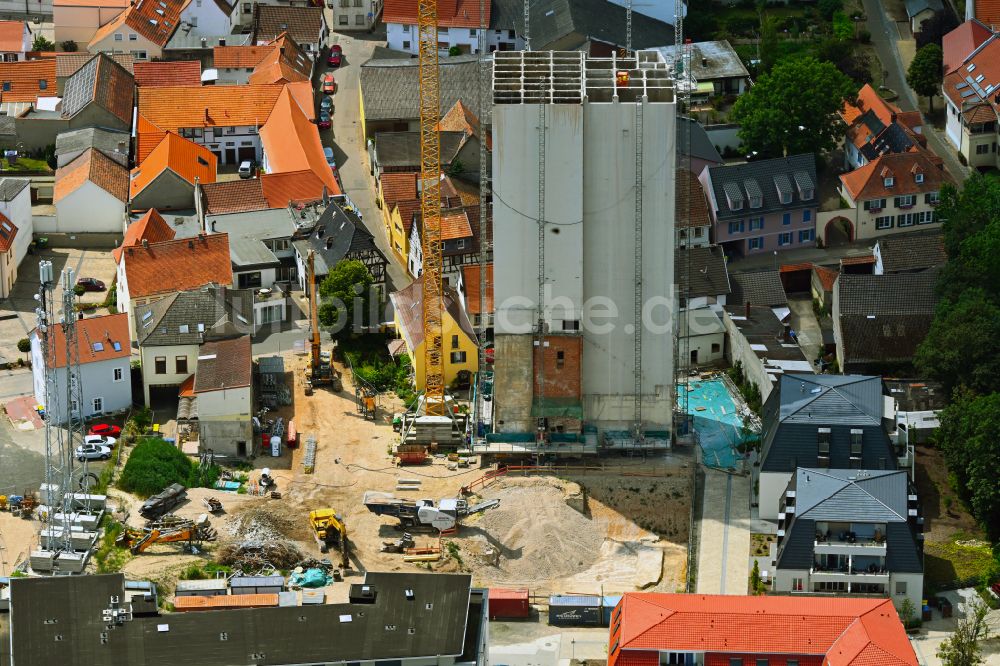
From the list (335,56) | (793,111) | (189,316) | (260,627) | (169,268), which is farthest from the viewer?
(335,56)

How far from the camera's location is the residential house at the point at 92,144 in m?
176

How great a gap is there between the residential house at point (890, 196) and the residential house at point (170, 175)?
47.0 meters

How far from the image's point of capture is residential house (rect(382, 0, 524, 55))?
192 metres

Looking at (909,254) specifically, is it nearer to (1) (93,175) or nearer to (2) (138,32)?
(1) (93,175)

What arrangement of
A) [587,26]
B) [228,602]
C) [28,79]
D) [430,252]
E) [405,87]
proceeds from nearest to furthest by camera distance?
[228,602], [430,252], [405,87], [587,26], [28,79]

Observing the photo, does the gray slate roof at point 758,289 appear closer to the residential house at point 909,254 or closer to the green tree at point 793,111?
the residential house at point 909,254

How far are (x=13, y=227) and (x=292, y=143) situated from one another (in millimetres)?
23197

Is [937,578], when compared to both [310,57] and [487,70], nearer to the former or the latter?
[487,70]

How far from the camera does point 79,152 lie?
176500 mm

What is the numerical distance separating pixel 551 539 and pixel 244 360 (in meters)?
24.5

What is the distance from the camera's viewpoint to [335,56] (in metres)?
195

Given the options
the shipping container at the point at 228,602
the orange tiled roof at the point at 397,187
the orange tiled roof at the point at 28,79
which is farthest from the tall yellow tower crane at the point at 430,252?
the orange tiled roof at the point at 28,79

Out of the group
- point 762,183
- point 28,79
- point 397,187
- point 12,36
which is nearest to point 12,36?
point 12,36

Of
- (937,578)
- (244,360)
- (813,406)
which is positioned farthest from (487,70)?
(937,578)
